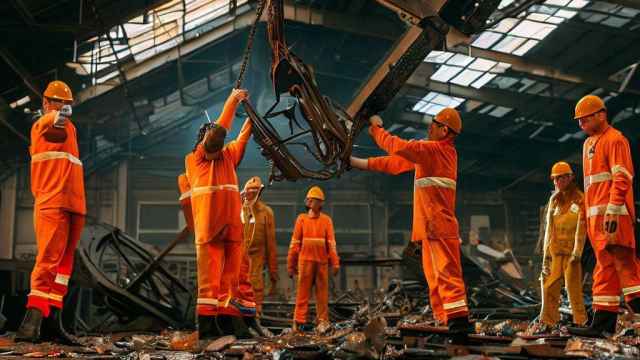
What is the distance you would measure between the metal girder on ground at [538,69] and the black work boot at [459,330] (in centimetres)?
974

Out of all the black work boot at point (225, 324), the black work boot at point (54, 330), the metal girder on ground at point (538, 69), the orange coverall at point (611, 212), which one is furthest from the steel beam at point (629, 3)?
the black work boot at point (54, 330)

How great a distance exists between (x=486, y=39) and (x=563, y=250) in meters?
7.24

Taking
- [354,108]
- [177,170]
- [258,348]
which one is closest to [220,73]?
[177,170]

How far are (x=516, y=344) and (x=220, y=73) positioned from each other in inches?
665

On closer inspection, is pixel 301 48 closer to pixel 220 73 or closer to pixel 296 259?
pixel 220 73

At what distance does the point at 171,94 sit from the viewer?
65.8 ft

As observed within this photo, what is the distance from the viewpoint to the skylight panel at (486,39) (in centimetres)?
1345

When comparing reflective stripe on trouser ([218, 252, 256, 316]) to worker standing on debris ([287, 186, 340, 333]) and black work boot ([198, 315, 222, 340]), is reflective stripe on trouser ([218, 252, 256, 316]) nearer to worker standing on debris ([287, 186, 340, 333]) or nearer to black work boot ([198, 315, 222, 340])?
black work boot ([198, 315, 222, 340])

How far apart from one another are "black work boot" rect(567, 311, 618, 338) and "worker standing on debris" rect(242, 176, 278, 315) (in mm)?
4944

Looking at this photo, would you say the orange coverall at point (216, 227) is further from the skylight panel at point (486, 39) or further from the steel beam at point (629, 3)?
the skylight panel at point (486, 39)

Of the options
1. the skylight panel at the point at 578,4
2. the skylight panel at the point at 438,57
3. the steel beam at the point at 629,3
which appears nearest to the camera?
the steel beam at the point at 629,3

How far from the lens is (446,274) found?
5258 mm

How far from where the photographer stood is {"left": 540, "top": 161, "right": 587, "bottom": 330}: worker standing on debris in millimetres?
7445

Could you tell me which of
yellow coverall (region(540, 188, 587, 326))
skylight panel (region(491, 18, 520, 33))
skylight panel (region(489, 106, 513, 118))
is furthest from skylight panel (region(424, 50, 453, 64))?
yellow coverall (region(540, 188, 587, 326))
